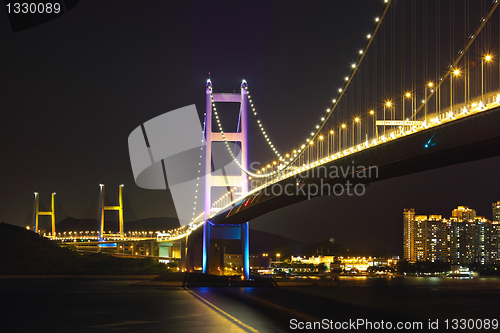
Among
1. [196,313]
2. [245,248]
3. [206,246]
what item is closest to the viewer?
[196,313]

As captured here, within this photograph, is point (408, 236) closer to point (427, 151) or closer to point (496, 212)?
point (496, 212)

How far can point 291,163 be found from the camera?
111ft

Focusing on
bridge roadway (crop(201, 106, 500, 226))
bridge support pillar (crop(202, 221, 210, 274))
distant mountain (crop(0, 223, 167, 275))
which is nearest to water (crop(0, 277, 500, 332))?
bridge roadway (crop(201, 106, 500, 226))

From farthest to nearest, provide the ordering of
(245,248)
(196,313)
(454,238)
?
(454,238), (245,248), (196,313)

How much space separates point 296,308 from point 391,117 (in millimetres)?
7206

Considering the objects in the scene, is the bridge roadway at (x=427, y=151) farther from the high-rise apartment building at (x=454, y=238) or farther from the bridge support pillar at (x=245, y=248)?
the high-rise apartment building at (x=454, y=238)

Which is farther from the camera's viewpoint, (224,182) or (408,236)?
(408,236)

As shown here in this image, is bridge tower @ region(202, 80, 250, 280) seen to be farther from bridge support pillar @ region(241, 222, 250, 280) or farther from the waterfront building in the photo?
the waterfront building

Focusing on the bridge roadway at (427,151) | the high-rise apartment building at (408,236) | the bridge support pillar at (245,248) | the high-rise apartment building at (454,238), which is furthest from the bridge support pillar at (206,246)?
the high-rise apartment building at (408,236)

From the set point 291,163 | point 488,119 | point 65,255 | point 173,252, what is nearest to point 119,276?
point 65,255

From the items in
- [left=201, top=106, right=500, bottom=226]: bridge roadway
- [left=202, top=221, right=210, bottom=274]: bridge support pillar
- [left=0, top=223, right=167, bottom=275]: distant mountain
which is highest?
[left=201, top=106, right=500, bottom=226]: bridge roadway

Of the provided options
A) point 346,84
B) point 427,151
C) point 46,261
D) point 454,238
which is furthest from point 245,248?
point 454,238

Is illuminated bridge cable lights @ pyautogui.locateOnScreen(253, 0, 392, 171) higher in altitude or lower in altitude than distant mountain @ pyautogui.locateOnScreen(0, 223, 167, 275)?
higher

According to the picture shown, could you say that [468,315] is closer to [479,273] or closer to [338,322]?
[338,322]
